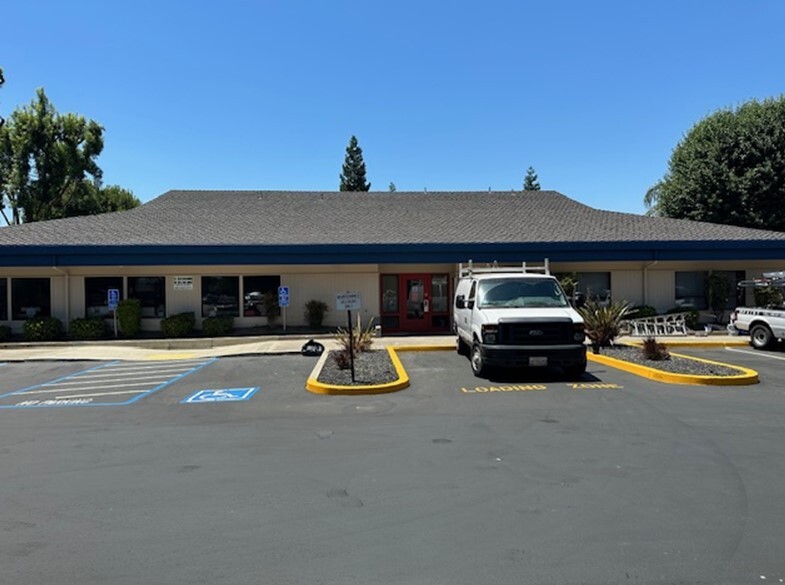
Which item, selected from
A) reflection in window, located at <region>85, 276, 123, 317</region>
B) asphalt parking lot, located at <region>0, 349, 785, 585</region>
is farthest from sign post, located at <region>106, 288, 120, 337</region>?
asphalt parking lot, located at <region>0, 349, 785, 585</region>

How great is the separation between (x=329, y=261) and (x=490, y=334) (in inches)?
393

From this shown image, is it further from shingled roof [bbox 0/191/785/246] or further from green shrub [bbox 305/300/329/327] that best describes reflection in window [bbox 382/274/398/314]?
green shrub [bbox 305/300/329/327]

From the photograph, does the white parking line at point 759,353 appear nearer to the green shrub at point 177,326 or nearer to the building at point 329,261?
the building at point 329,261

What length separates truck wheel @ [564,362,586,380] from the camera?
1078 centimetres

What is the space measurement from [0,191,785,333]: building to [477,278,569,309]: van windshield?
7.70 m

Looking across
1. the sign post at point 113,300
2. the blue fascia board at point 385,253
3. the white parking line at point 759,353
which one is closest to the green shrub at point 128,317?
the sign post at point 113,300

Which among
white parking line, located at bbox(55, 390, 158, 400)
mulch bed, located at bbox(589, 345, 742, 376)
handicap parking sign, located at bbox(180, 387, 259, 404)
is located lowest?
white parking line, located at bbox(55, 390, 158, 400)

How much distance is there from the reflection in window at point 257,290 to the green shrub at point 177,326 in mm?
2103

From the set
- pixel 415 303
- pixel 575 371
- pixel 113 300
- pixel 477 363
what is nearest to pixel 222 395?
pixel 477 363

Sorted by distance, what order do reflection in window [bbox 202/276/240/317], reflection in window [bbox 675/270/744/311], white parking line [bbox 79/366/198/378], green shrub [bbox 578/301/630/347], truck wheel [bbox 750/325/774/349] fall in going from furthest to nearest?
reflection in window [bbox 675/270/744/311] < reflection in window [bbox 202/276/240/317] < truck wheel [bbox 750/325/774/349] < green shrub [bbox 578/301/630/347] < white parking line [bbox 79/366/198/378]

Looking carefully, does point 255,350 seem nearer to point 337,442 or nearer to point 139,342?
point 139,342

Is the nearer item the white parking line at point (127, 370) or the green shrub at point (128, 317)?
the white parking line at point (127, 370)

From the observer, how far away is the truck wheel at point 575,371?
1078 cm

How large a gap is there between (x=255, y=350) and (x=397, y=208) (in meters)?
11.6
